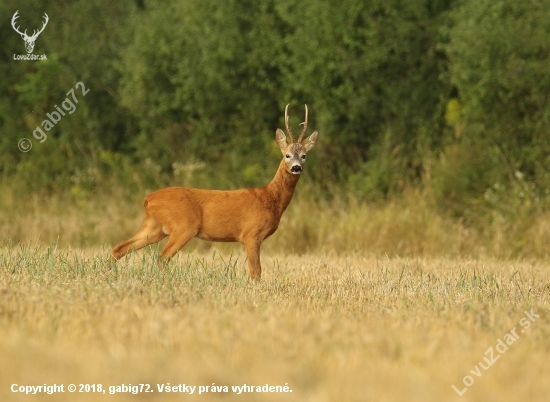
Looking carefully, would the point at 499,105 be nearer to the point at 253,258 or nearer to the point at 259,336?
the point at 253,258

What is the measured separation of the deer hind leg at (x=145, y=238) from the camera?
10133mm

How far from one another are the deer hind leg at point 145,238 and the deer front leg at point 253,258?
0.89 m

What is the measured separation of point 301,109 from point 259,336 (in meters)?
13.8

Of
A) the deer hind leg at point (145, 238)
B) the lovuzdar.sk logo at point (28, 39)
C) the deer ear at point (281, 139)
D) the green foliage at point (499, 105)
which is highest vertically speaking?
the lovuzdar.sk logo at point (28, 39)

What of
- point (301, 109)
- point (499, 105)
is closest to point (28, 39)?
point (301, 109)

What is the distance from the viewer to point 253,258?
9.90 m

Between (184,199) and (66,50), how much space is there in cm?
1362

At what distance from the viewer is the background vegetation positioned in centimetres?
1614

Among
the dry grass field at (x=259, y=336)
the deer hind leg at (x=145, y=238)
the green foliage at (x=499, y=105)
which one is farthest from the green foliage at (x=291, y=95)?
the dry grass field at (x=259, y=336)

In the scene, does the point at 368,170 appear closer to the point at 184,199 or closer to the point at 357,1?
the point at 357,1

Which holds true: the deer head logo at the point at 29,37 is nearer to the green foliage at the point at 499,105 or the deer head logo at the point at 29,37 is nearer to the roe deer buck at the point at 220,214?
the green foliage at the point at 499,105

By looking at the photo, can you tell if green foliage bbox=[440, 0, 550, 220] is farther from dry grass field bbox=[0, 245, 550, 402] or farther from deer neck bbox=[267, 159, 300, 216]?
dry grass field bbox=[0, 245, 550, 402]

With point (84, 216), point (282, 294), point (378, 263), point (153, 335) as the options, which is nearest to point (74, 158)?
point (84, 216)

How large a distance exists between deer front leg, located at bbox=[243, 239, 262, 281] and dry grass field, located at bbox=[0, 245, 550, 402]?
656 millimetres
